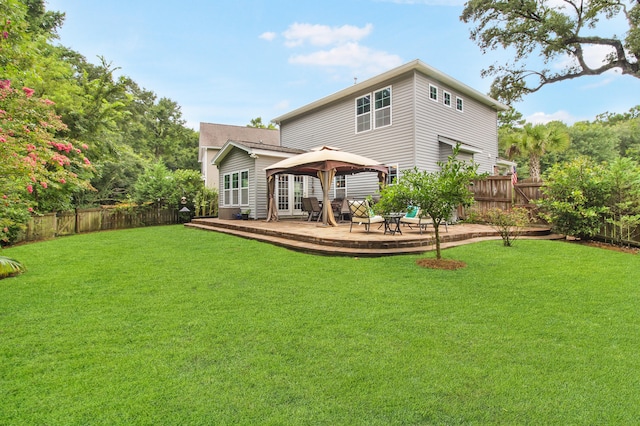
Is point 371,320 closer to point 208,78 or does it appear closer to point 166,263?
point 166,263

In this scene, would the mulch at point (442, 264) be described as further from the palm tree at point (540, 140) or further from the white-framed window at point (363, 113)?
the palm tree at point (540, 140)

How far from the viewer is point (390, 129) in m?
11.7

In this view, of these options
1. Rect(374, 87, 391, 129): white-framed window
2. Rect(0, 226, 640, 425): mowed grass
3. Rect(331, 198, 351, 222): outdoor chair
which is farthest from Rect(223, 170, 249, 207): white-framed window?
Rect(0, 226, 640, 425): mowed grass

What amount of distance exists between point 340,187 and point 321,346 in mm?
11173

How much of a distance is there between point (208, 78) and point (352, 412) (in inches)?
849

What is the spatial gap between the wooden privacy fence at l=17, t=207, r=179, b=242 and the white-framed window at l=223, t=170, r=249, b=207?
9.68ft

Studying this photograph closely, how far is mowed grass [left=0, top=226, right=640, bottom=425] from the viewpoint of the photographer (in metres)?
1.92

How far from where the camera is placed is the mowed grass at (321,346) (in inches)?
75.5

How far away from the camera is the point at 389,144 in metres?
11.8

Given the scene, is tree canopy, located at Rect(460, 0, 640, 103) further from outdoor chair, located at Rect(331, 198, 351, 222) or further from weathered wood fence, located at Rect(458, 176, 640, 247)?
outdoor chair, located at Rect(331, 198, 351, 222)

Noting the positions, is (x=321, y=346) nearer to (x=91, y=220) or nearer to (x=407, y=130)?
(x=407, y=130)

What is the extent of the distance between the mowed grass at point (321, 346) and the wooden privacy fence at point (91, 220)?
19.3ft

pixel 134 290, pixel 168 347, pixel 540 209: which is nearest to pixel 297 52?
pixel 540 209

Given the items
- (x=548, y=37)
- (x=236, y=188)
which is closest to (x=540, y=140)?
(x=548, y=37)
